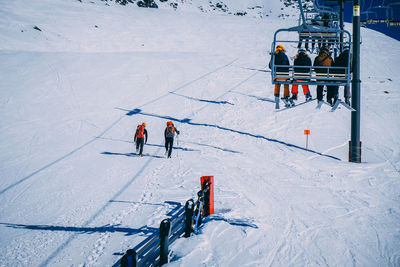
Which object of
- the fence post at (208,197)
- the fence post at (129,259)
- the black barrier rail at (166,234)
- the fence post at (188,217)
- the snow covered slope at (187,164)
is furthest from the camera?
the fence post at (208,197)

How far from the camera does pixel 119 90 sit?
22641mm

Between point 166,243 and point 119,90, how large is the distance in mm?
19338

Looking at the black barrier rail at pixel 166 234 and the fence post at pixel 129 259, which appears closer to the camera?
the fence post at pixel 129 259

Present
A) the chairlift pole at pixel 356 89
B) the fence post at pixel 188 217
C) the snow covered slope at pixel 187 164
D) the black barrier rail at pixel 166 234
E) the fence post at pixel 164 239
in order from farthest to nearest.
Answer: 1. the chairlift pole at pixel 356 89
2. the snow covered slope at pixel 187 164
3. the fence post at pixel 188 217
4. the fence post at pixel 164 239
5. the black barrier rail at pixel 166 234

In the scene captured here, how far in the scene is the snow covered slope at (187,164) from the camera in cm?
600

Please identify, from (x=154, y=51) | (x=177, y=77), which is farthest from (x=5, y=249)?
(x=154, y=51)

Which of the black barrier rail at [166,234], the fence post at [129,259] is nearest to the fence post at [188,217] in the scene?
the black barrier rail at [166,234]

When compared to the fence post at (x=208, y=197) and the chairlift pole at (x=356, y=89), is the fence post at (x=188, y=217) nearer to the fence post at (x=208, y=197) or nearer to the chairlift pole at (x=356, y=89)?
the fence post at (x=208, y=197)

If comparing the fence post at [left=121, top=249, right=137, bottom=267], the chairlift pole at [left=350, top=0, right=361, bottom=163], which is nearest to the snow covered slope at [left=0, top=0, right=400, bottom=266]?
the chairlift pole at [left=350, top=0, right=361, bottom=163]

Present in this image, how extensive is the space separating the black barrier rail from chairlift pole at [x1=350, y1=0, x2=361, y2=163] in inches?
264

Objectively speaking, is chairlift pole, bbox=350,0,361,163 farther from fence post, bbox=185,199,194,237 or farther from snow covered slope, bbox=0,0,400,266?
fence post, bbox=185,199,194,237

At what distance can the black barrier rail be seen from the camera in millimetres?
4108

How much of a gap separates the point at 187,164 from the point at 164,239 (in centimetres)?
Answer: 600

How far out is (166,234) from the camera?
4891 millimetres
